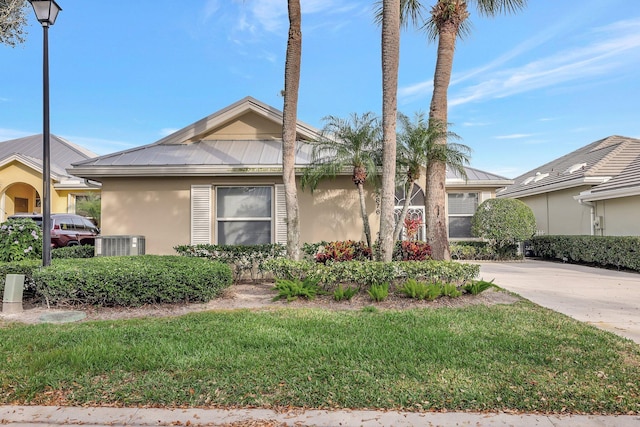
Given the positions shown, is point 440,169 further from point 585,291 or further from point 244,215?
point 244,215

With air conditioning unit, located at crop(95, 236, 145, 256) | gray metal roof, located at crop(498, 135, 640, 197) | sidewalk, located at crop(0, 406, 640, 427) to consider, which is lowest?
sidewalk, located at crop(0, 406, 640, 427)

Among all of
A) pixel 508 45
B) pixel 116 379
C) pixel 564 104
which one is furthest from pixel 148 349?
pixel 564 104

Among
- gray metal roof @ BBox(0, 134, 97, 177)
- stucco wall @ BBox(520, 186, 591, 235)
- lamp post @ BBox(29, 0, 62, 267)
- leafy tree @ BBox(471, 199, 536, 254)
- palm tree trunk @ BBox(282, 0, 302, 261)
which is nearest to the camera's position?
lamp post @ BBox(29, 0, 62, 267)

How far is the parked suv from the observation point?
14.6m

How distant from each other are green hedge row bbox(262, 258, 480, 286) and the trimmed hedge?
5.10ft

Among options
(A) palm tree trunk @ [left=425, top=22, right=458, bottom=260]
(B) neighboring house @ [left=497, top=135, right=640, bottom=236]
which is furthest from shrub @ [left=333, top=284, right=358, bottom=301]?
(B) neighboring house @ [left=497, top=135, right=640, bottom=236]

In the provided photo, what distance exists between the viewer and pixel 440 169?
30.7 ft

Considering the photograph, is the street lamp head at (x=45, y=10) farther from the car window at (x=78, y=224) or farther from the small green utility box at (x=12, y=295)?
the car window at (x=78, y=224)

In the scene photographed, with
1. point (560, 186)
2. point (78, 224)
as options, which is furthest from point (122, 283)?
point (560, 186)

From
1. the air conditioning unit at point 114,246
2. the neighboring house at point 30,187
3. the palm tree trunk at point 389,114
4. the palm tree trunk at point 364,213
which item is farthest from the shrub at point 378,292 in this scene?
the neighboring house at point 30,187

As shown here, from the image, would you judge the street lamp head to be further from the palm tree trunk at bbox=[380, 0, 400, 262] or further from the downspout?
the downspout

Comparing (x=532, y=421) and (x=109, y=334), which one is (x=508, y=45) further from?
(x=109, y=334)

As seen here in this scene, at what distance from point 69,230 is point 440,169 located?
47.6 feet

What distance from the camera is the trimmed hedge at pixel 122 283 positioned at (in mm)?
6289
